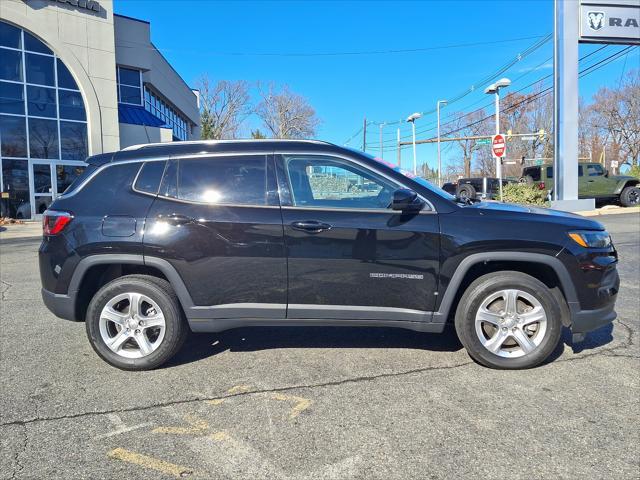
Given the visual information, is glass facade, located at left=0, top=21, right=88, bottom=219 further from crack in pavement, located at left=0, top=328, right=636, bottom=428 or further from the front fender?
the front fender

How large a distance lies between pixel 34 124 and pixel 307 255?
814 inches

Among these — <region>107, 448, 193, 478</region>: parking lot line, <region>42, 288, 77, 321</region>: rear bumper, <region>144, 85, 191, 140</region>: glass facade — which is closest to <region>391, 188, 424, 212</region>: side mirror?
<region>107, 448, 193, 478</region>: parking lot line

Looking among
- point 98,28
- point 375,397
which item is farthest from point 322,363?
point 98,28

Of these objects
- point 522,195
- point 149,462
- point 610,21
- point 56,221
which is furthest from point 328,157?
point 610,21

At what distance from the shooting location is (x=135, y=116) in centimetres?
2353

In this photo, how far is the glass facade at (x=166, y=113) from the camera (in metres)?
28.0

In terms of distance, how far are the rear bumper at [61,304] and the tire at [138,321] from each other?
17 cm

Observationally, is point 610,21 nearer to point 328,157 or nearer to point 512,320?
point 512,320

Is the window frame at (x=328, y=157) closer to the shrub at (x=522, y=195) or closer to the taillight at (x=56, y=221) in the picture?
the taillight at (x=56, y=221)

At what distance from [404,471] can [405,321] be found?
4.52ft

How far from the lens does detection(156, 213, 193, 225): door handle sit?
362cm

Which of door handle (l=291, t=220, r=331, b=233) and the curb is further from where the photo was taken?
the curb

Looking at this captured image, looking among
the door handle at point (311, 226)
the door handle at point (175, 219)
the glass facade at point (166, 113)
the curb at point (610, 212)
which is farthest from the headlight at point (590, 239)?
the glass facade at point (166, 113)

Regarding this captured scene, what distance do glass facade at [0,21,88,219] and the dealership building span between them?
3 centimetres
